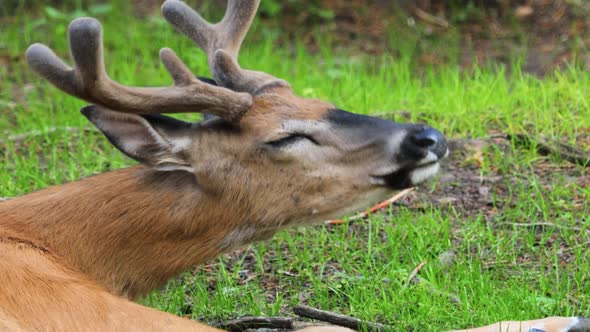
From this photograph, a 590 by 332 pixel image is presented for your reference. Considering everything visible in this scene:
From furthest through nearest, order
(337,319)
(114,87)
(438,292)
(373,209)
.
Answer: (373,209) → (438,292) → (337,319) → (114,87)

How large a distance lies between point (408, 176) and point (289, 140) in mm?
490

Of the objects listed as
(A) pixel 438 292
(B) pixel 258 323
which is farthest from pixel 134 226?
(A) pixel 438 292

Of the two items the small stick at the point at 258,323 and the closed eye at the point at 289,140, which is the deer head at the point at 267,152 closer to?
the closed eye at the point at 289,140

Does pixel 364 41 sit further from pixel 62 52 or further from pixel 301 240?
pixel 301 240

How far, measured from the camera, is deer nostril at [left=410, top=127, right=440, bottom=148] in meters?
4.12

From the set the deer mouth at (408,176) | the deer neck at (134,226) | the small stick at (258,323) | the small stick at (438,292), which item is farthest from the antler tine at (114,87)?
the small stick at (438,292)

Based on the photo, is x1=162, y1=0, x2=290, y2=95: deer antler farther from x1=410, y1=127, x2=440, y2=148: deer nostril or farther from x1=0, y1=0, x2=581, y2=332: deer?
x1=410, y1=127, x2=440, y2=148: deer nostril

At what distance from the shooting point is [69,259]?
4.14m

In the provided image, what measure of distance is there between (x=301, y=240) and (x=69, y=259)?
168cm

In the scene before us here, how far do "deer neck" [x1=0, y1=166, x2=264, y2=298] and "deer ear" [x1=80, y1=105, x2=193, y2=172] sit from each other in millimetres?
74

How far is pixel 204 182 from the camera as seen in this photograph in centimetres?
425

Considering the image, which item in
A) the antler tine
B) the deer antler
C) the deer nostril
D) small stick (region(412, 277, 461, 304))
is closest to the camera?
the antler tine

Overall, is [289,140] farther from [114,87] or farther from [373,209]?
[373,209]

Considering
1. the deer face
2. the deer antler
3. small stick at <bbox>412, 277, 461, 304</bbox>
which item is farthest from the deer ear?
small stick at <bbox>412, 277, 461, 304</bbox>
